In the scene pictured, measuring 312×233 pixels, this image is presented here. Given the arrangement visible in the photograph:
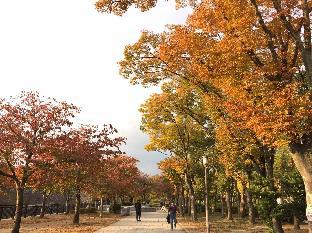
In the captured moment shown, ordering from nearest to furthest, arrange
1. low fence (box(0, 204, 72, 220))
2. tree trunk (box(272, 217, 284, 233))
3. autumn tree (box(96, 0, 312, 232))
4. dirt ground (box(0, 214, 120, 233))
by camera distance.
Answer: autumn tree (box(96, 0, 312, 232)) < tree trunk (box(272, 217, 284, 233)) < dirt ground (box(0, 214, 120, 233)) < low fence (box(0, 204, 72, 220))

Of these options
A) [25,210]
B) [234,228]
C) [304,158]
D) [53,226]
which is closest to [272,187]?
[304,158]

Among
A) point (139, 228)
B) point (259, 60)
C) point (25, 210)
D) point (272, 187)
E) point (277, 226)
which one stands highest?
point (259, 60)

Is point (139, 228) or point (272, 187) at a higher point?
point (272, 187)

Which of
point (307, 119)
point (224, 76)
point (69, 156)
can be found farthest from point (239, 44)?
point (69, 156)

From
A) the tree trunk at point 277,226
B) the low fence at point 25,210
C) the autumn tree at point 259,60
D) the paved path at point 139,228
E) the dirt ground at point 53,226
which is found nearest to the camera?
the autumn tree at point 259,60

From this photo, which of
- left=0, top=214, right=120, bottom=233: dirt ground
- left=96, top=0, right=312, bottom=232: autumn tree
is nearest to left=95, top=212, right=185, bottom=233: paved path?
left=0, top=214, right=120, bottom=233: dirt ground

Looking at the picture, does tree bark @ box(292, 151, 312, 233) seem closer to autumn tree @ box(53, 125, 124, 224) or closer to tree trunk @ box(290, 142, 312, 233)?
tree trunk @ box(290, 142, 312, 233)

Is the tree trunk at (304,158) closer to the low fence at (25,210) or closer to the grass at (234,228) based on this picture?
the grass at (234,228)

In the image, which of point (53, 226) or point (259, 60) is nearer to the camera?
point (259, 60)

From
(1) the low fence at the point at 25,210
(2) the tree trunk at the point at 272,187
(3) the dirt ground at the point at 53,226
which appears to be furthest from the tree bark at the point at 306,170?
(1) the low fence at the point at 25,210

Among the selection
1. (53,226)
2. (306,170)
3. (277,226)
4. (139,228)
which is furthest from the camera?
(53,226)

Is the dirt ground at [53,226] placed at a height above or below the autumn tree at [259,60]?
below

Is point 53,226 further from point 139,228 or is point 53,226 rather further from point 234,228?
point 234,228

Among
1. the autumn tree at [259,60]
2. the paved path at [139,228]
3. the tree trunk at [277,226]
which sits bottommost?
the paved path at [139,228]
